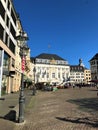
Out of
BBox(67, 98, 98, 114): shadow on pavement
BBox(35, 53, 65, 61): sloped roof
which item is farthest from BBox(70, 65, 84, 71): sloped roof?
BBox(67, 98, 98, 114): shadow on pavement

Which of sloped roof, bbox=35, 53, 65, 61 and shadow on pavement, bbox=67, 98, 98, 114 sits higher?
sloped roof, bbox=35, 53, 65, 61

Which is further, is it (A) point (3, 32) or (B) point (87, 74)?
(B) point (87, 74)

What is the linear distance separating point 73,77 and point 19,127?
521 feet

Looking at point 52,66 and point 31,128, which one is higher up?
point 52,66

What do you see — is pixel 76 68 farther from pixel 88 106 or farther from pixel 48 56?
pixel 88 106

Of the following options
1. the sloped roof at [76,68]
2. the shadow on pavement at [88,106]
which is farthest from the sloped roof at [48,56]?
the shadow on pavement at [88,106]

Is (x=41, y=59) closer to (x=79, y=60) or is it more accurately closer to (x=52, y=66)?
(x=52, y=66)

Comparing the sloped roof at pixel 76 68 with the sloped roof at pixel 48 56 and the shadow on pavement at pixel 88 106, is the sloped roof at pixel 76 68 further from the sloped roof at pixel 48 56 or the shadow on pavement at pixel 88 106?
the shadow on pavement at pixel 88 106

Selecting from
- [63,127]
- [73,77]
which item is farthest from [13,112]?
[73,77]

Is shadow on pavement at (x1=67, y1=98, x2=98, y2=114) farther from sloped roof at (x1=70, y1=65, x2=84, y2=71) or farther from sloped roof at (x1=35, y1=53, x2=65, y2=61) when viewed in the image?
sloped roof at (x1=70, y1=65, x2=84, y2=71)

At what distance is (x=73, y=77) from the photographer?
166 m

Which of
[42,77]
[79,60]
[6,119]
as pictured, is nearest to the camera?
[6,119]

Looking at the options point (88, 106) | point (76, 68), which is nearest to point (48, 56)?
point (76, 68)

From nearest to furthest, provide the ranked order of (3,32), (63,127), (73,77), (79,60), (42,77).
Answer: (63,127) < (3,32) < (42,77) < (73,77) < (79,60)
